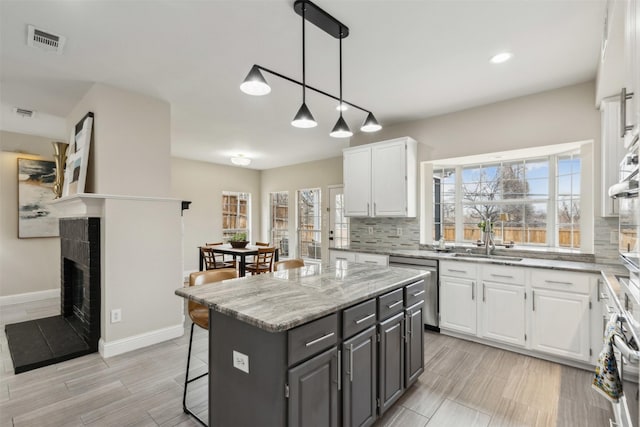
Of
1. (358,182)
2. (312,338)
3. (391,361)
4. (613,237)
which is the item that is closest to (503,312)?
(613,237)

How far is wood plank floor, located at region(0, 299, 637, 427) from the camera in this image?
2.09 m

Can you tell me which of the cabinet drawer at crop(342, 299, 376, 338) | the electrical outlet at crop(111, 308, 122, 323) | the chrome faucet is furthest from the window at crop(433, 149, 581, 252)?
the electrical outlet at crop(111, 308, 122, 323)

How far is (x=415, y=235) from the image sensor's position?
13.9 feet

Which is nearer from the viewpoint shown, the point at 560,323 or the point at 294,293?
the point at 294,293

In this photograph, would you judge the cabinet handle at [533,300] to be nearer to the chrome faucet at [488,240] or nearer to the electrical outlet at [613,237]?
the chrome faucet at [488,240]

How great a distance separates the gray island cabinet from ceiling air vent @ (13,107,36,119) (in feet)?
12.3

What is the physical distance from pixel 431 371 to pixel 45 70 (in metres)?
4.37

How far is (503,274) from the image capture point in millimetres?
3115

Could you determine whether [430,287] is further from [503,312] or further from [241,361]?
[241,361]

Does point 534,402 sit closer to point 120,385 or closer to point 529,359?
point 529,359

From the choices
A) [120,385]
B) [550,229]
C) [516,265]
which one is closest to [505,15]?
[516,265]

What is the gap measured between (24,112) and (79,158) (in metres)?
1.48

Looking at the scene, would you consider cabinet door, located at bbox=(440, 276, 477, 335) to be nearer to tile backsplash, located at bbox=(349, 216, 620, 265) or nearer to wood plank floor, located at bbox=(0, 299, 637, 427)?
wood plank floor, located at bbox=(0, 299, 637, 427)

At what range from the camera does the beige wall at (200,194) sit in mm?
6863
